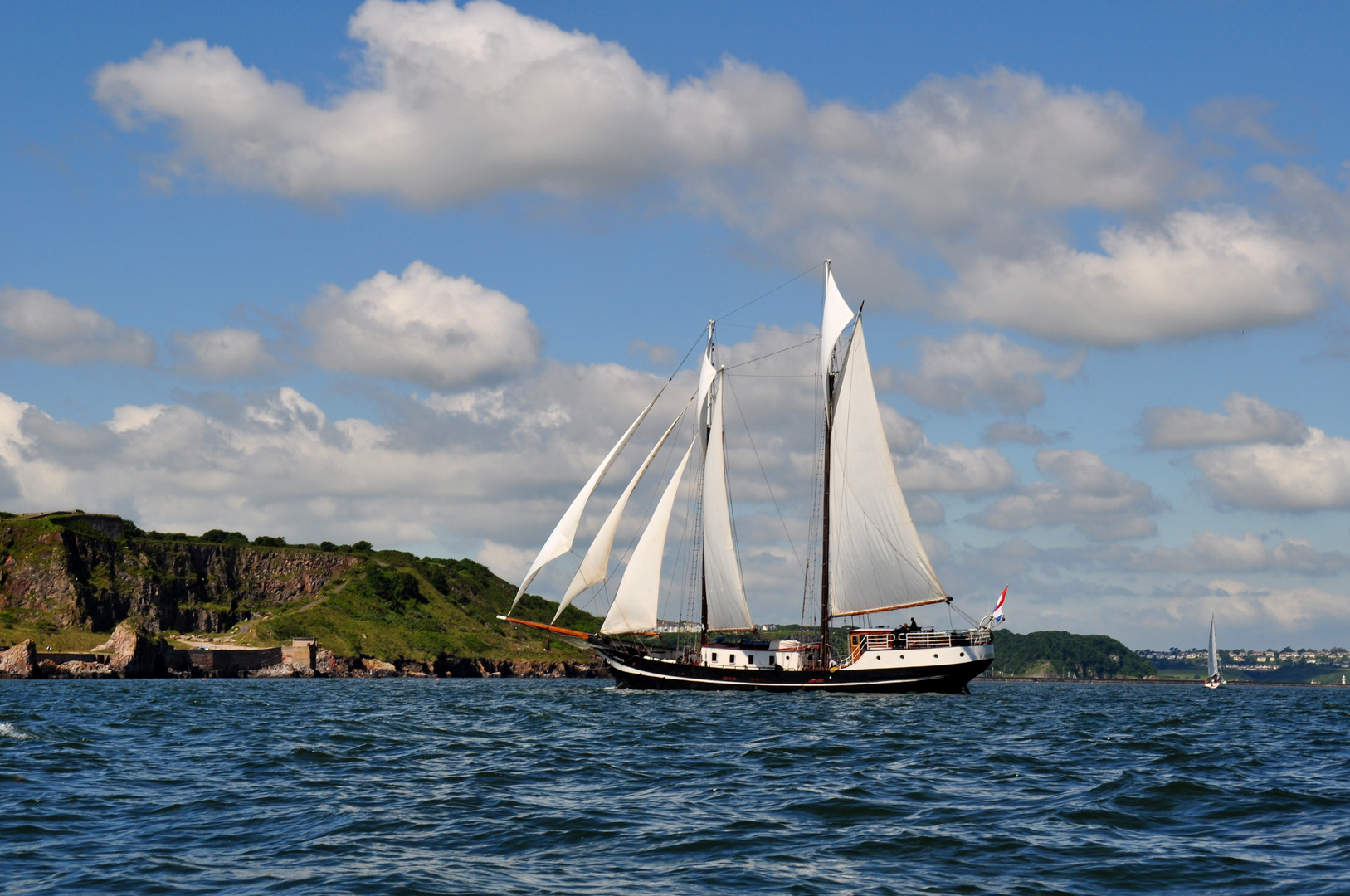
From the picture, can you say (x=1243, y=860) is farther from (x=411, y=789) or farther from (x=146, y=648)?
(x=146, y=648)

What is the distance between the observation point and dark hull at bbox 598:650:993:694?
270 feet

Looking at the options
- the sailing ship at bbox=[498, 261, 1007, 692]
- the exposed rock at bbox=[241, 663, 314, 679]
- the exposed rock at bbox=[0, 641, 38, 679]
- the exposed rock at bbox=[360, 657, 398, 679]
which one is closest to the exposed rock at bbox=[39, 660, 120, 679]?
the exposed rock at bbox=[0, 641, 38, 679]

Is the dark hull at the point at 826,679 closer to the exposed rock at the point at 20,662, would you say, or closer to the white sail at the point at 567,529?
the white sail at the point at 567,529

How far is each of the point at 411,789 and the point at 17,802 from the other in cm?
845

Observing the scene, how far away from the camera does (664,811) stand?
24.0 m

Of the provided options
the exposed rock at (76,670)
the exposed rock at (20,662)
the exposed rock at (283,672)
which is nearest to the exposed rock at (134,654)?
the exposed rock at (76,670)

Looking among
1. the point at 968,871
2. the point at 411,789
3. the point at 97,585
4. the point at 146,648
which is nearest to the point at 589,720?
the point at 411,789

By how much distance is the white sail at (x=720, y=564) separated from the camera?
82.2m

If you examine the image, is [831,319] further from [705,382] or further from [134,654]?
[134,654]

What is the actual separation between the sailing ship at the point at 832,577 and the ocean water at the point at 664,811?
34.7 metres

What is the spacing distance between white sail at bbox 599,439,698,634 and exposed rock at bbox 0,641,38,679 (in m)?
97.1

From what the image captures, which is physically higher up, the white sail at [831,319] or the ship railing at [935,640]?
the white sail at [831,319]

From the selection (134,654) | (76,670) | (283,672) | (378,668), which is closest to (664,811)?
(76,670)

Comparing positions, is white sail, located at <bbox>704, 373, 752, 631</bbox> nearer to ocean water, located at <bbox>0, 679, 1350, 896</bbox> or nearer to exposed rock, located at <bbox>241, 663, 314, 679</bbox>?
ocean water, located at <bbox>0, 679, 1350, 896</bbox>
